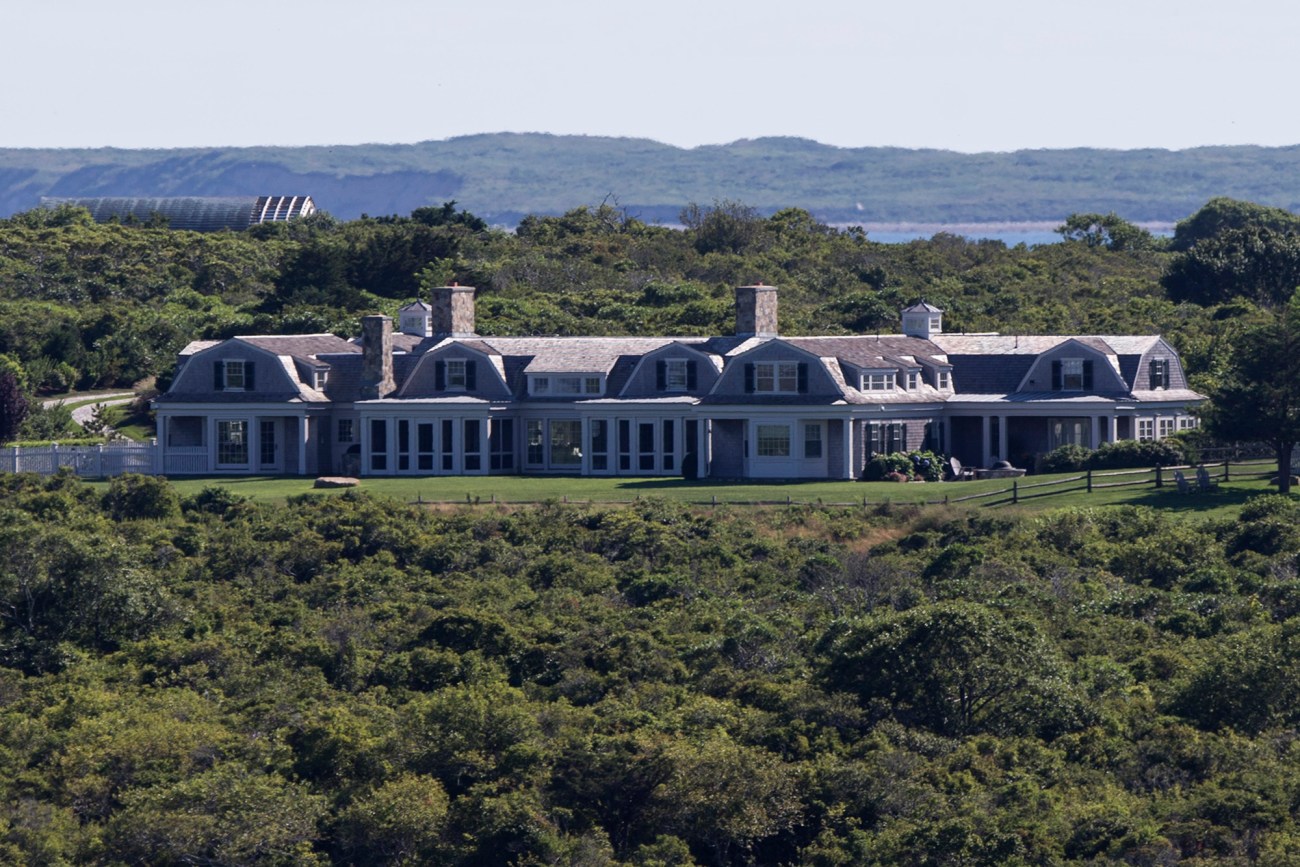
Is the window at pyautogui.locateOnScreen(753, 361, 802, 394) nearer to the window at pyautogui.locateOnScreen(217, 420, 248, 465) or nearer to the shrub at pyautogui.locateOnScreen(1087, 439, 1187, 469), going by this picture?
the shrub at pyautogui.locateOnScreen(1087, 439, 1187, 469)

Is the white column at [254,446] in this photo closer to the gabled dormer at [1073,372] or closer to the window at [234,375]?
the window at [234,375]

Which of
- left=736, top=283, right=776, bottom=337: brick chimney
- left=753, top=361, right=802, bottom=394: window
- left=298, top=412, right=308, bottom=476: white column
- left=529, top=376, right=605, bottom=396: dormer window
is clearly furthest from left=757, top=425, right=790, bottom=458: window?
left=298, top=412, right=308, bottom=476: white column

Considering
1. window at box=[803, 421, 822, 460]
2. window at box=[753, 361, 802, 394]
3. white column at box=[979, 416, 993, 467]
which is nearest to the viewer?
window at box=[803, 421, 822, 460]

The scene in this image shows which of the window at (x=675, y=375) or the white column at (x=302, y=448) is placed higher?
the window at (x=675, y=375)

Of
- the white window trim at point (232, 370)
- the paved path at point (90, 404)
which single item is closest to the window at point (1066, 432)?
the white window trim at point (232, 370)

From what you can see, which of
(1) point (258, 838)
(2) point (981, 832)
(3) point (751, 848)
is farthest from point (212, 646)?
(2) point (981, 832)

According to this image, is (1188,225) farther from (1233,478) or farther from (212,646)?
(212,646)

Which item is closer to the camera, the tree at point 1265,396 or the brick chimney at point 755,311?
the tree at point 1265,396
